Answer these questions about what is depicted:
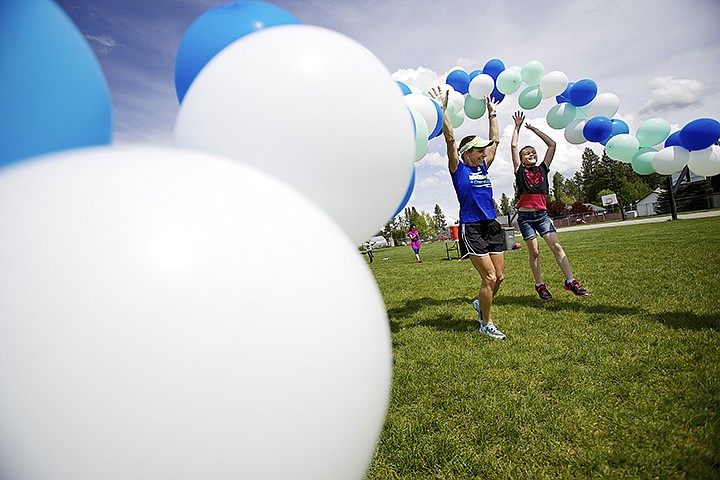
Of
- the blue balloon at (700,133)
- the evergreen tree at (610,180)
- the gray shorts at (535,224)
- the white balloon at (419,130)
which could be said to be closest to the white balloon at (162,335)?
the white balloon at (419,130)

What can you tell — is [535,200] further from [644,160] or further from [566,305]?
[566,305]

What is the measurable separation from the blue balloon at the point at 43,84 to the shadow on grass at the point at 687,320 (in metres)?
4.70

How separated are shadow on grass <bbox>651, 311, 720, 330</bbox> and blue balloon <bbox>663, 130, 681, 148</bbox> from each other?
1.87 metres

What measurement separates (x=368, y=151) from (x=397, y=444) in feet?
5.72

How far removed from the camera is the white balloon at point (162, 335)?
797 millimetres

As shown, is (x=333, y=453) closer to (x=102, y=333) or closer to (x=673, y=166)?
(x=102, y=333)

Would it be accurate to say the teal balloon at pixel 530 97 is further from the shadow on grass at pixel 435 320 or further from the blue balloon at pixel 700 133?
the shadow on grass at pixel 435 320

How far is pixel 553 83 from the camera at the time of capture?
17.5ft

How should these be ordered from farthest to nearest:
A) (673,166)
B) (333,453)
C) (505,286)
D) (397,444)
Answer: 1. (505,286)
2. (673,166)
3. (397,444)
4. (333,453)

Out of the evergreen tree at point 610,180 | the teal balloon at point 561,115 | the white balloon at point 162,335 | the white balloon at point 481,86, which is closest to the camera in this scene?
the white balloon at point 162,335

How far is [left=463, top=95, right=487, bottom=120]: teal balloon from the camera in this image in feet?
17.9

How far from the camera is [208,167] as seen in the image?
1.03m

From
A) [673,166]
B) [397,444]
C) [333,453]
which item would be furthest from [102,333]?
[673,166]

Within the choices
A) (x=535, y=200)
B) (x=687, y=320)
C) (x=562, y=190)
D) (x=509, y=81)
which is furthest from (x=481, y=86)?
(x=562, y=190)
